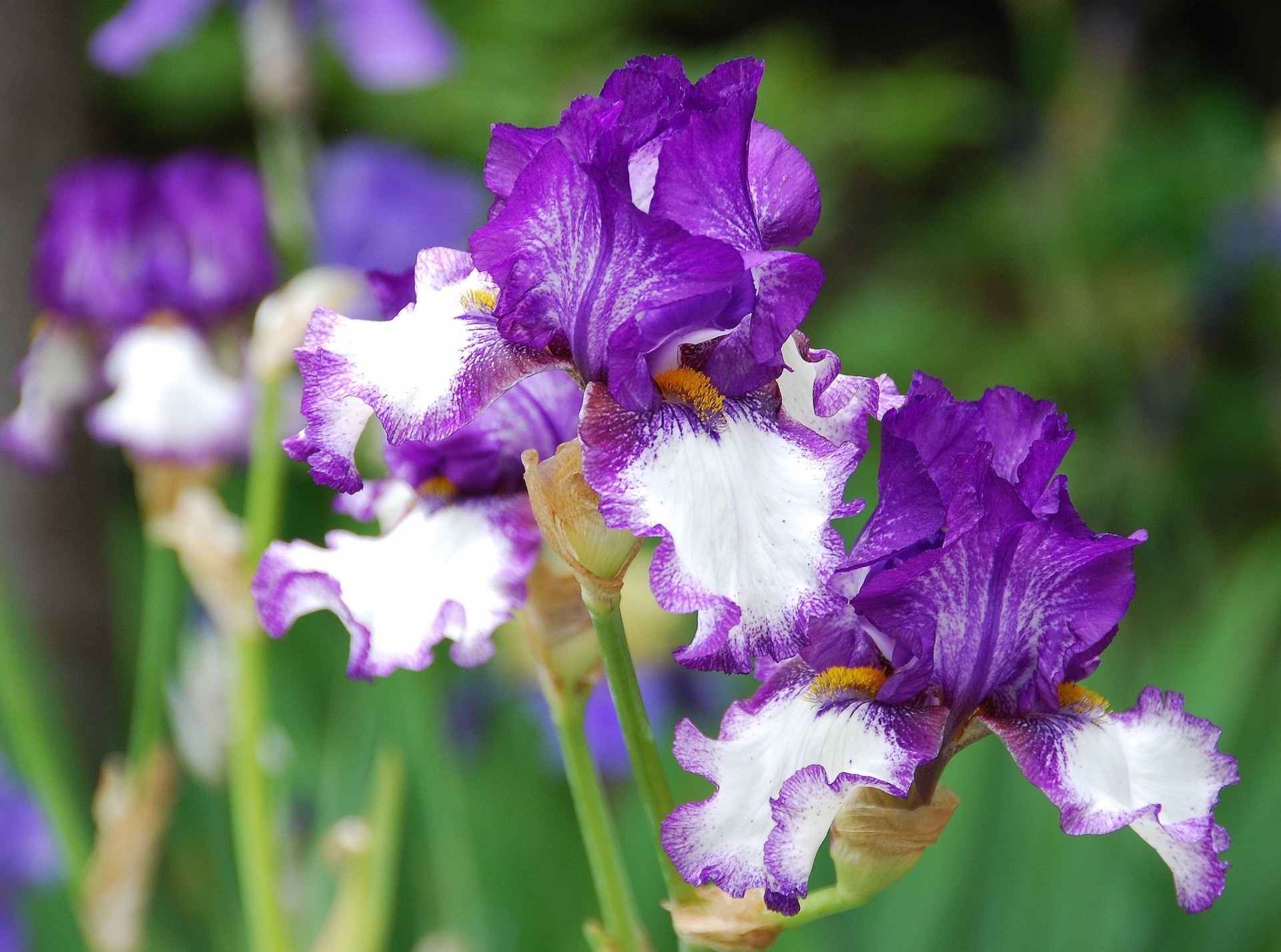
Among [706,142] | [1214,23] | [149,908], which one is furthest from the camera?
[1214,23]

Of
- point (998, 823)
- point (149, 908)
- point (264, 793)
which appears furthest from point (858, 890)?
point (149, 908)

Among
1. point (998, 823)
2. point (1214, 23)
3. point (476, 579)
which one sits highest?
point (1214, 23)

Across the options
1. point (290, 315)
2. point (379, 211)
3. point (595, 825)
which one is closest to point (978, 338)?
point (379, 211)

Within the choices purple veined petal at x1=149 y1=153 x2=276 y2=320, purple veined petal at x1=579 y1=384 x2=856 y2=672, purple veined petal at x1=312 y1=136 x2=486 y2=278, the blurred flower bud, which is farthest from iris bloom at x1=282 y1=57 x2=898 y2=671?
purple veined petal at x1=312 y1=136 x2=486 y2=278

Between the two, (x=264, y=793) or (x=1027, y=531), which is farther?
(x=264, y=793)

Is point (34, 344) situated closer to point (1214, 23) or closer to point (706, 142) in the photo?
point (706, 142)

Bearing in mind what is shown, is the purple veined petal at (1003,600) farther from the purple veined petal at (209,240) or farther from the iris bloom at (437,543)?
the purple veined petal at (209,240)

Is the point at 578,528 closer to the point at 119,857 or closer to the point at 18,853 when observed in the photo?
the point at 119,857

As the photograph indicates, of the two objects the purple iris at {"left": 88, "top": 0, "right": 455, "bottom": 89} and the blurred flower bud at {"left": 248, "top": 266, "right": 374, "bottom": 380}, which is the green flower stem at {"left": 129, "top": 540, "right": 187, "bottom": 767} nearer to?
the blurred flower bud at {"left": 248, "top": 266, "right": 374, "bottom": 380}

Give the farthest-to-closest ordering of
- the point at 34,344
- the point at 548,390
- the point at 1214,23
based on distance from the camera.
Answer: the point at 1214,23, the point at 34,344, the point at 548,390
